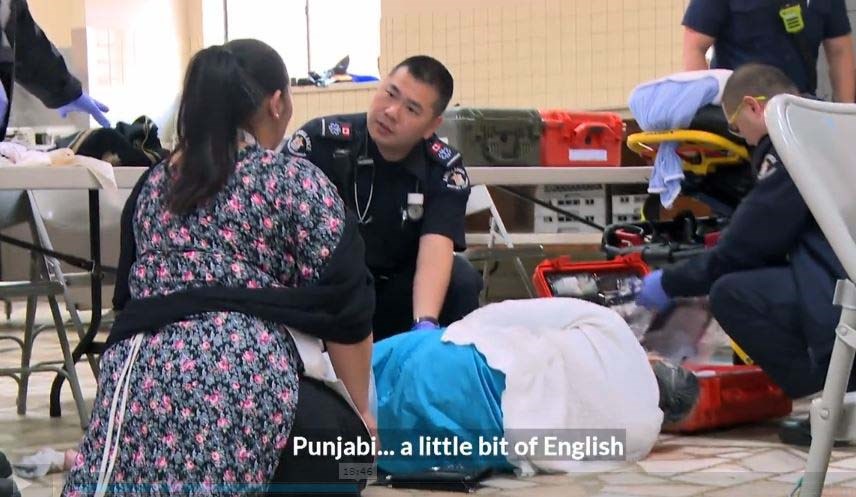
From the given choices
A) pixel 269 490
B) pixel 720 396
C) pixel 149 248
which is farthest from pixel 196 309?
pixel 720 396

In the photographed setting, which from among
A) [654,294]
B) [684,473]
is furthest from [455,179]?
[684,473]

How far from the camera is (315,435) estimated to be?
1796 mm

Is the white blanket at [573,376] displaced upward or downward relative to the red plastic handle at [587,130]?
downward

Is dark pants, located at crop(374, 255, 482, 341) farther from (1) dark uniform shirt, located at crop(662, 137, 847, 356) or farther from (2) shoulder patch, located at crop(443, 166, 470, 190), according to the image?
(1) dark uniform shirt, located at crop(662, 137, 847, 356)

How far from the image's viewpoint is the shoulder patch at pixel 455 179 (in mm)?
3018

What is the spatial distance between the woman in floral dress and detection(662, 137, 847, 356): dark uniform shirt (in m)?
1.12

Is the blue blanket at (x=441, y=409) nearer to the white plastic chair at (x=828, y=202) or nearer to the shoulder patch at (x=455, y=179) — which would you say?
the shoulder patch at (x=455, y=179)

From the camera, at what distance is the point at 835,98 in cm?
398

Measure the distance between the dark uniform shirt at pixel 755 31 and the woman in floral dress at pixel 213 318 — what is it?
2.19 metres

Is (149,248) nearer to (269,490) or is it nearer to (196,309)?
(196,309)

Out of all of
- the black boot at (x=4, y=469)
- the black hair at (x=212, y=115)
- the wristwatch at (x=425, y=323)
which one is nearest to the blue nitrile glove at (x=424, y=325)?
the wristwatch at (x=425, y=323)

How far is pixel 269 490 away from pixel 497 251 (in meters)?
2.41

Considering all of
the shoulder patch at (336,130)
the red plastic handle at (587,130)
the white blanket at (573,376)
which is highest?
the shoulder patch at (336,130)

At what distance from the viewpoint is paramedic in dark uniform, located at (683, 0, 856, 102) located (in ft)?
12.0
